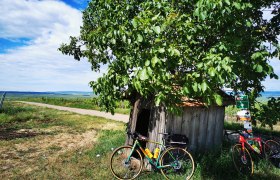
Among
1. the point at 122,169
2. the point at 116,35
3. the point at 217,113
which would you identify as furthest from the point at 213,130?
the point at 116,35

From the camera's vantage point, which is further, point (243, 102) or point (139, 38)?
point (243, 102)

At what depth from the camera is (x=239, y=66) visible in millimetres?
6840

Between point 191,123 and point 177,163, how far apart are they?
1.55 metres

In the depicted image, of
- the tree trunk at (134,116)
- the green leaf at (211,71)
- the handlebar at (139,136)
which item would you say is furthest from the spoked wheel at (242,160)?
the green leaf at (211,71)

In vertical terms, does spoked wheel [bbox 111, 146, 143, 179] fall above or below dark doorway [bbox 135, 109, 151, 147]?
below

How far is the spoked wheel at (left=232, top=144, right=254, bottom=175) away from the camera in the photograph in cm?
775

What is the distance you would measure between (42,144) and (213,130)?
24.7ft

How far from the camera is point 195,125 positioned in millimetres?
8789

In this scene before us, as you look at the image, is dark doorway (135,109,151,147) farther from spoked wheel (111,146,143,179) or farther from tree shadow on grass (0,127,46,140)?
tree shadow on grass (0,127,46,140)

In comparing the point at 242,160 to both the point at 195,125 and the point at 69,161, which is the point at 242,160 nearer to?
the point at 195,125

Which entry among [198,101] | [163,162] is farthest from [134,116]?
[198,101]

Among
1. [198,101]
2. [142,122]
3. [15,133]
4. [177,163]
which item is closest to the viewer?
[177,163]

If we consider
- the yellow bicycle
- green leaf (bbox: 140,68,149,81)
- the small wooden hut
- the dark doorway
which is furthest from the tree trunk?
green leaf (bbox: 140,68,149,81)

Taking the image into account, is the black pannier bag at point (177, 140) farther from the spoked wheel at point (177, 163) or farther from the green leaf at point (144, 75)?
the green leaf at point (144, 75)
